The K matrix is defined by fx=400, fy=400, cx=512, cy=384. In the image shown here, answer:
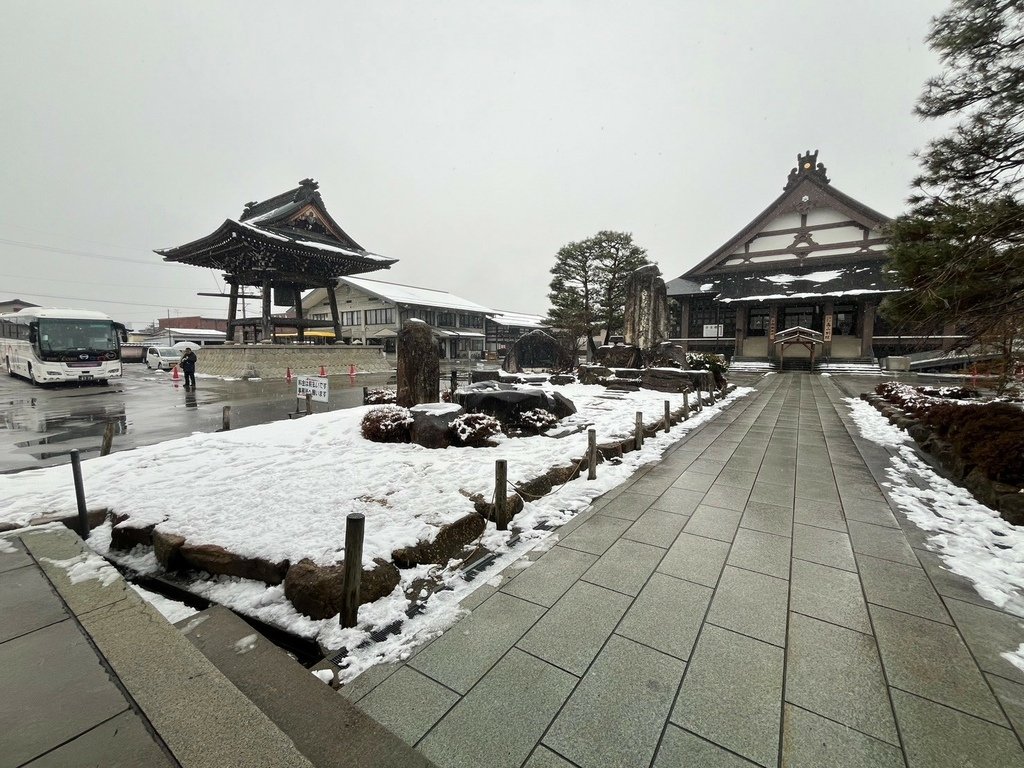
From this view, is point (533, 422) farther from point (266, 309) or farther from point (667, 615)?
point (266, 309)

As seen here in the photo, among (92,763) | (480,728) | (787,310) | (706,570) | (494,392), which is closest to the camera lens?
(92,763)

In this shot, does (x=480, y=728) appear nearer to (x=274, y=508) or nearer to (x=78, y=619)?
(x=78, y=619)

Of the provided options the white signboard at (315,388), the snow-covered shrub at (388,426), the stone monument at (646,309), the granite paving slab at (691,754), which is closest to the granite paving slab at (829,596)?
the granite paving slab at (691,754)

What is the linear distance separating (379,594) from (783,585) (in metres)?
2.98

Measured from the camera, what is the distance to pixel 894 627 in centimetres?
253

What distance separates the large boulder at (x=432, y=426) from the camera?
6285mm

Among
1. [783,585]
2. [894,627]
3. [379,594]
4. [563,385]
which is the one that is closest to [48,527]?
[379,594]

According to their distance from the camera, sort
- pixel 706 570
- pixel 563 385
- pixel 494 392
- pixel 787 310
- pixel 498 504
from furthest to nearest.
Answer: pixel 787 310, pixel 563 385, pixel 494 392, pixel 498 504, pixel 706 570

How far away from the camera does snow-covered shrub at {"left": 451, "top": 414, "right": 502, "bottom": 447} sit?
6.35m

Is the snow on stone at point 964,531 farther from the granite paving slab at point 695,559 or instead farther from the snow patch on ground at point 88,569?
the snow patch on ground at point 88,569

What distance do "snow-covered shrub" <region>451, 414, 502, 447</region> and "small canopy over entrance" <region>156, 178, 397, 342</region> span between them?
776 inches

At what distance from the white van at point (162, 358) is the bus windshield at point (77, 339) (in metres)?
11.0

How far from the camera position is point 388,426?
256 inches

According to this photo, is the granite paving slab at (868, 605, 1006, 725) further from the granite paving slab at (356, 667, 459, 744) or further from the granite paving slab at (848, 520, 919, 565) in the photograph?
the granite paving slab at (356, 667, 459, 744)
